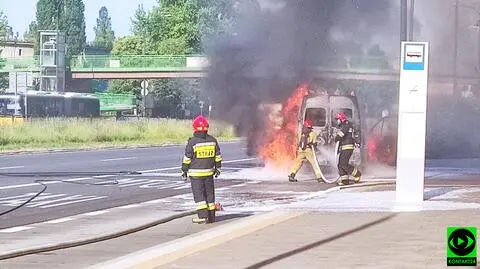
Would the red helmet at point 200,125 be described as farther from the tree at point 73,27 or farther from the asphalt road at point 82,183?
the tree at point 73,27

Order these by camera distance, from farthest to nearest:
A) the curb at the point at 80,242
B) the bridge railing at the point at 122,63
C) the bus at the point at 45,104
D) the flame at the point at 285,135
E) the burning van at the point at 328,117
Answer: the bridge railing at the point at 122,63
the bus at the point at 45,104
the flame at the point at 285,135
the burning van at the point at 328,117
the curb at the point at 80,242

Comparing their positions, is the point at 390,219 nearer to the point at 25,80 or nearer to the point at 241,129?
the point at 241,129

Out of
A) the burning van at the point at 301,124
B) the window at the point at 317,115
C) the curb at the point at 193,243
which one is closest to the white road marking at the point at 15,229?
the curb at the point at 193,243

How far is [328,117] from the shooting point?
25.8 metres

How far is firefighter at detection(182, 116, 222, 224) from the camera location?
14.3 metres

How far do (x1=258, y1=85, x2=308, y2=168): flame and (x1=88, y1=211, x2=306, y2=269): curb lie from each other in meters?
12.4

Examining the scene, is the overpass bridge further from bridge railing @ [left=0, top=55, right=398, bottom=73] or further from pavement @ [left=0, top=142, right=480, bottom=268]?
pavement @ [left=0, top=142, right=480, bottom=268]

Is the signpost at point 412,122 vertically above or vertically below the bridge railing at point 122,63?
below

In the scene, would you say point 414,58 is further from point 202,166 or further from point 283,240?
point 283,240

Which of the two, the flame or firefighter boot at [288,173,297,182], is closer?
firefighter boot at [288,173,297,182]

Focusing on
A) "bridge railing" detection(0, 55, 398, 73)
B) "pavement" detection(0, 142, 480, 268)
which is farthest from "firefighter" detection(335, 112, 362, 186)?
"bridge railing" detection(0, 55, 398, 73)

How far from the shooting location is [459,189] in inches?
784

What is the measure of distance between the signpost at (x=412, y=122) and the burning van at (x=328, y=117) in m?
8.51

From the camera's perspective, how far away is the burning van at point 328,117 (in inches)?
996
